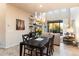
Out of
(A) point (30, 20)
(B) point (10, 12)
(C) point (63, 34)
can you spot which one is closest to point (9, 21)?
(B) point (10, 12)

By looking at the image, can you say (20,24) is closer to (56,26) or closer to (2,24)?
(2,24)

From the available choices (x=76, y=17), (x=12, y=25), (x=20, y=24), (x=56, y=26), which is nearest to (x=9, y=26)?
(x=12, y=25)

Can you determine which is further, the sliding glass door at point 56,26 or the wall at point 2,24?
the sliding glass door at point 56,26

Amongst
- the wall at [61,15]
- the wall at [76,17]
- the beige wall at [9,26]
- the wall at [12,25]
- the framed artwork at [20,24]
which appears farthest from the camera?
the wall at [61,15]

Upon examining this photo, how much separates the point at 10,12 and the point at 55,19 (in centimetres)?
400

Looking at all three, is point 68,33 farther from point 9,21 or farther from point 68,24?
point 9,21

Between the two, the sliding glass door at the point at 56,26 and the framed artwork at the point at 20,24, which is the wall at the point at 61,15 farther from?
the framed artwork at the point at 20,24

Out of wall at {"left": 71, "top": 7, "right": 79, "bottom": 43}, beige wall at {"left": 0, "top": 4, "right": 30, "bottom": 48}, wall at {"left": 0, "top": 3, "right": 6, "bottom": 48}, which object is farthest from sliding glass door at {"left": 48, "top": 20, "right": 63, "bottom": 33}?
wall at {"left": 0, "top": 3, "right": 6, "bottom": 48}

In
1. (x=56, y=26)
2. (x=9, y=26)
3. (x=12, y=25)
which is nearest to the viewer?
(x=9, y=26)

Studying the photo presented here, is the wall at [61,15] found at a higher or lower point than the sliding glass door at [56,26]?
higher

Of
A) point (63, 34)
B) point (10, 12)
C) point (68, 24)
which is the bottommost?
point (63, 34)

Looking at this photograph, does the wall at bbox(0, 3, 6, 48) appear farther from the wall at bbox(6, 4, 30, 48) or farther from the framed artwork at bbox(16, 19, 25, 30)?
the framed artwork at bbox(16, 19, 25, 30)

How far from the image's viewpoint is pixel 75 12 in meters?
6.76

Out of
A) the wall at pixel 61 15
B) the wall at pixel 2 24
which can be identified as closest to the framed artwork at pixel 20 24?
the wall at pixel 2 24
